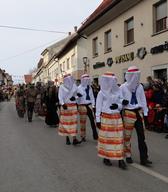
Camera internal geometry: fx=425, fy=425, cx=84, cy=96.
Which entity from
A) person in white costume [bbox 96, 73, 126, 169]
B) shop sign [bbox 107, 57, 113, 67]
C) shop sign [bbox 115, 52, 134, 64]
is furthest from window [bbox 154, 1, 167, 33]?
person in white costume [bbox 96, 73, 126, 169]

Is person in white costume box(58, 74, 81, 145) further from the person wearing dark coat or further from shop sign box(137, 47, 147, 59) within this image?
shop sign box(137, 47, 147, 59)

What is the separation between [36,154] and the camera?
942 cm

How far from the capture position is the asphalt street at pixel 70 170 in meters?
6.46

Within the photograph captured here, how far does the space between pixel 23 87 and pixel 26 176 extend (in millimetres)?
14901

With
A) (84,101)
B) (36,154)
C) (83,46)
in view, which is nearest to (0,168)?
(36,154)

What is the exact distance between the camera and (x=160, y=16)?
18.7 metres

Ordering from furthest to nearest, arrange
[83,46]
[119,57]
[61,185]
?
1. [83,46]
2. [119,57]
3. [61,185]

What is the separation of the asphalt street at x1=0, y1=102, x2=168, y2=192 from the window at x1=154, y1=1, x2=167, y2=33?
8353mm

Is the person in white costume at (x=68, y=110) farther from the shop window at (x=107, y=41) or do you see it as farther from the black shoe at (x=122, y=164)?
the shop window at (x=107, y=41)

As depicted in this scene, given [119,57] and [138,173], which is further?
[119,57]

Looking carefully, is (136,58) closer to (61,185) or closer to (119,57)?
(119,57)

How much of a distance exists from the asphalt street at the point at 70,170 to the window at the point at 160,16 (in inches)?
329

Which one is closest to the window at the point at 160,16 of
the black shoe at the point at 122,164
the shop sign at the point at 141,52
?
the shop sign at the point at 141,52

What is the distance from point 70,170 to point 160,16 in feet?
41.2
